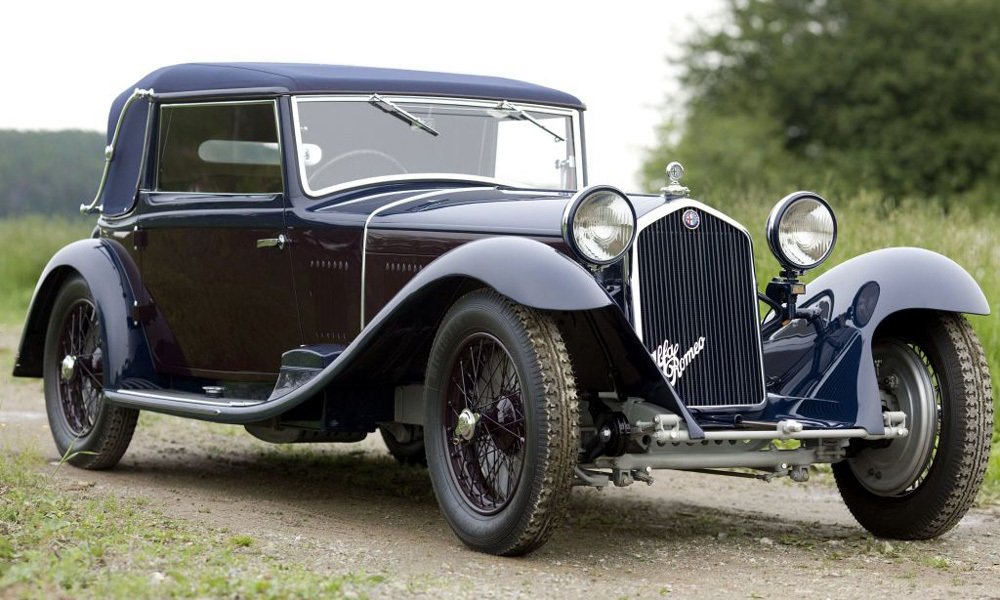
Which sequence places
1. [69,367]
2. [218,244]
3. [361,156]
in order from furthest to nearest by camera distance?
[69,367] → [218,244] → [361,156]

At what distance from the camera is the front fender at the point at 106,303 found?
645 cm

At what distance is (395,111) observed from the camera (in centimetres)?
602

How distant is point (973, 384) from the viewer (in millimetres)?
5160

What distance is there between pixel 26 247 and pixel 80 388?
871cm

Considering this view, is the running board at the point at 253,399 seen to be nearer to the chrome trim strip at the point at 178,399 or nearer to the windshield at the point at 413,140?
the chrome trim strip at the point at 178,399

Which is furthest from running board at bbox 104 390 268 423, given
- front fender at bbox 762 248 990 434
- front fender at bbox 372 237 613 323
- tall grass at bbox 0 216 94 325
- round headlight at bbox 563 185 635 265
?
tall grass at bbox 0 216 94 325

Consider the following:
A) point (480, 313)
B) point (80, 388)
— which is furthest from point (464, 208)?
point (80, 388)

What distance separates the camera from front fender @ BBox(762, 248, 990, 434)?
5.09m

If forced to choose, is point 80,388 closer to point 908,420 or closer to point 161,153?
point 161,153

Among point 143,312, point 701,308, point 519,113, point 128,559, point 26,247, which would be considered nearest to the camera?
point 128,559

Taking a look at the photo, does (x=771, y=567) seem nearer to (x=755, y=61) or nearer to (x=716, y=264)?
(x=716, y=264)

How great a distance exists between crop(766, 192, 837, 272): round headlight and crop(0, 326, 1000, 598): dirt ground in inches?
45.2

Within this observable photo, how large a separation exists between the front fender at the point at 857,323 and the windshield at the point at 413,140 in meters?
1.57

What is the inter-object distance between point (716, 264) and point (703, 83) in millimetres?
31575
